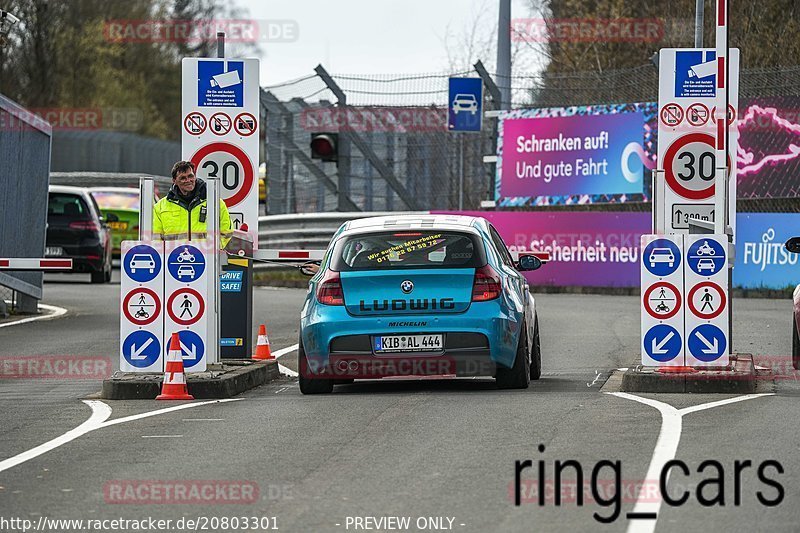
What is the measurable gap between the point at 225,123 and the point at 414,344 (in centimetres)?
369

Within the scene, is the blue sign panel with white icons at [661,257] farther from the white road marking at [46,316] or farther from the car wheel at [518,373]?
the white road marking at [46,316]

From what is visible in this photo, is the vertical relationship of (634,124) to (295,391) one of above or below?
above

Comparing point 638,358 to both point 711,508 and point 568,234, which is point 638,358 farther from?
point 568,234

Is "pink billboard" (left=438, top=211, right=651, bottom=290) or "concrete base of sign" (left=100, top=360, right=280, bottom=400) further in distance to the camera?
"pink billboard" (left=438, top=211, right=651, bottom=290)

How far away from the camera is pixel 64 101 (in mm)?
67875

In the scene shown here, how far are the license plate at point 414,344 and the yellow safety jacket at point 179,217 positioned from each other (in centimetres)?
195

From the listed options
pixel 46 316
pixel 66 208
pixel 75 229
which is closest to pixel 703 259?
pixel 46 316

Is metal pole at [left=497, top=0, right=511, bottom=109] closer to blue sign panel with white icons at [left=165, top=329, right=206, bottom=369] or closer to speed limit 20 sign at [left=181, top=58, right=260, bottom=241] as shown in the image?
speed limit 20 sign at [left=181, top=58, right=260, bottom=241]

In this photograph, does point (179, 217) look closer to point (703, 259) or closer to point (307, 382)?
point (307, 382)

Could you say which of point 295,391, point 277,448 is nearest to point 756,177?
point 295,391

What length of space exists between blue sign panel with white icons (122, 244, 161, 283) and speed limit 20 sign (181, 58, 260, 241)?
2245 mm

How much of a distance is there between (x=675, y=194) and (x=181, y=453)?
21.5 ft

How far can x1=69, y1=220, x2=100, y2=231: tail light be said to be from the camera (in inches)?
1236

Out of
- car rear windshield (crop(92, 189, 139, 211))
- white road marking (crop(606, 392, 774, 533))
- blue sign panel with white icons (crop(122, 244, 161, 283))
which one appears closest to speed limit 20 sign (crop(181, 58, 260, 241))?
blue sign panel with white icons (crop(122, 244, 161, 283))
